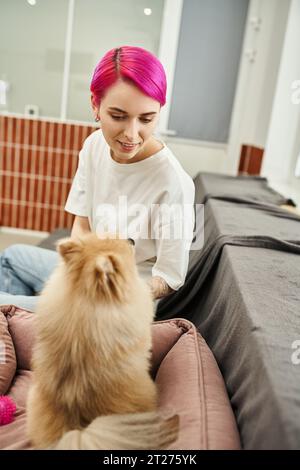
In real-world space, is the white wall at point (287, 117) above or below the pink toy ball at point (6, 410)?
above

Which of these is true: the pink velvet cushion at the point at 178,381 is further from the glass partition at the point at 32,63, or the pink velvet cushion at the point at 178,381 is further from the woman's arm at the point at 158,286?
the glass partition at the point at 32,63

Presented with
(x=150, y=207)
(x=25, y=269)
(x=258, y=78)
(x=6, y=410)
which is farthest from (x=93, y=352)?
(x=258, y=78)

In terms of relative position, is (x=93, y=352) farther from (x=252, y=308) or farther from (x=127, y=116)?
(x=127, y=116)

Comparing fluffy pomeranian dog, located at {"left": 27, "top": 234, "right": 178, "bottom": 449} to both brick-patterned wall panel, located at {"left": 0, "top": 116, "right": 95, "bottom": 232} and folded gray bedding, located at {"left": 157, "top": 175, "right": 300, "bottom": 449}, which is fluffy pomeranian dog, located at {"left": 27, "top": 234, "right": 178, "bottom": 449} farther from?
brick-patterned wall panel, located at {"left": 0, "top": 116, "right": 95, "bottom": 232}

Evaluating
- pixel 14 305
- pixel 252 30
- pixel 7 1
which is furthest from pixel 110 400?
pixel 252 30

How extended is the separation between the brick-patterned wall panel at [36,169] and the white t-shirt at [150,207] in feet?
6.97

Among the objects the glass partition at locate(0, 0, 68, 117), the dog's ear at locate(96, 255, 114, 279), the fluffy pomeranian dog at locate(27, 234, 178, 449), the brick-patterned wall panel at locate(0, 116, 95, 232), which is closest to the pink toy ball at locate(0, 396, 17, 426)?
the fluffy pomeranian dog at locate(27, 234, 178, 449)

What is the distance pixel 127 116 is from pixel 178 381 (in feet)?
1.78

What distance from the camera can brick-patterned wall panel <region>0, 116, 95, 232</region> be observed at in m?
3.19

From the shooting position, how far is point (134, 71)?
33.4 inches

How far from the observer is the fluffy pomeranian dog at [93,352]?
0.70 metres

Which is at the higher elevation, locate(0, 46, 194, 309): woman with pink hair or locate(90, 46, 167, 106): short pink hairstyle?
locate(90, 46, 167, 106): short pink hairstyle

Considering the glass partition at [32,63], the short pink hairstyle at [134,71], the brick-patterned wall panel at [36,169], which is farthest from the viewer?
the brick-patterned wall panel at [36,169]

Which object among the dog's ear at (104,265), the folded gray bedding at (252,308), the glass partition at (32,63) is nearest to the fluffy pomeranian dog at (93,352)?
the dog's ear at (104,265)
